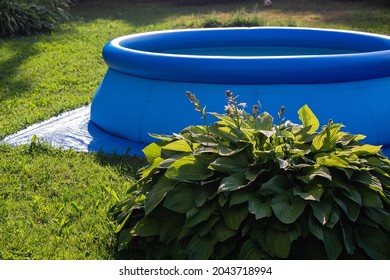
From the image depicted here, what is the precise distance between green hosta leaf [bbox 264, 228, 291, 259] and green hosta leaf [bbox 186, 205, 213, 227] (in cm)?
30

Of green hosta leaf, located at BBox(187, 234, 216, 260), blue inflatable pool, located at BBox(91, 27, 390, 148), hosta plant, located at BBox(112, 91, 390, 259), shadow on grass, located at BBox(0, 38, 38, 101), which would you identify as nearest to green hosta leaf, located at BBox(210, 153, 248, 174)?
hosta plant, located at BBox(112, 91, 390, 259)

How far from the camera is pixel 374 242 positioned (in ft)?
9.41

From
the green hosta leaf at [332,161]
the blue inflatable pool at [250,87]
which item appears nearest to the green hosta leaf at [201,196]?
the green hosta leaf at [332,161]

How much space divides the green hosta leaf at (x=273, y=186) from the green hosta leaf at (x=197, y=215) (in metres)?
0.27

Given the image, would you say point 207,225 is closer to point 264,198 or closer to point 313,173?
point 264,198

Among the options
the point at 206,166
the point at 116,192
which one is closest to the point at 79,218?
the point at 116,192

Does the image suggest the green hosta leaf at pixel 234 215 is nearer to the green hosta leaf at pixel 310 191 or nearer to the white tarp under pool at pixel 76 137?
the green hosta leaf at pixel 310 191

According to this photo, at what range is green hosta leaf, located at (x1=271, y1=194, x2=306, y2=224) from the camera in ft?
8.97

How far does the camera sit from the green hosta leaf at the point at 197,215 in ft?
9.48

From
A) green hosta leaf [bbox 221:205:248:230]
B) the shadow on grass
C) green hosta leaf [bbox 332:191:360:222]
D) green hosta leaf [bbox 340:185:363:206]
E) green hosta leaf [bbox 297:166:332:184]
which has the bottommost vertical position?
the shadow on grass

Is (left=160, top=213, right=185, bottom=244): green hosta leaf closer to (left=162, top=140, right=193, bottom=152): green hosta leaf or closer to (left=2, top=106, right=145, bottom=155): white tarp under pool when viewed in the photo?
(left=162, top=140, right=193, bottom=152): green hosta leaf

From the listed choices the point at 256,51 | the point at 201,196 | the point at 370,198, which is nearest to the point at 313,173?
the point at 370,198

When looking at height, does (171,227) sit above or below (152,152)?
below

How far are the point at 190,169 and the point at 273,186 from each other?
17.1 inches
